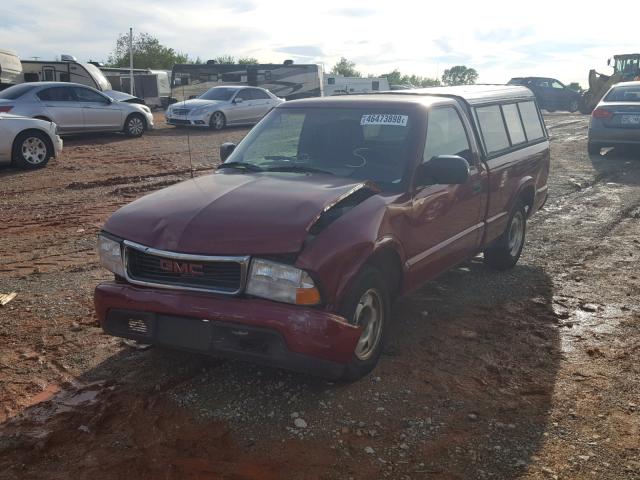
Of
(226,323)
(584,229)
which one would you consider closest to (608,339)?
(226,323)

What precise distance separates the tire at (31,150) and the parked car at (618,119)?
11355mm

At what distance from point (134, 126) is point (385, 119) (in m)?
15.0

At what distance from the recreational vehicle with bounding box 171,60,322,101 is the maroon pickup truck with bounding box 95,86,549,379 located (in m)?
24.4

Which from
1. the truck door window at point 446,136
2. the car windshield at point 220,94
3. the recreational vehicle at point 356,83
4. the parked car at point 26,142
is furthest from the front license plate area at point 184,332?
the recreational vehicle at point 356,83

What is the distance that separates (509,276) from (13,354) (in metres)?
4.44

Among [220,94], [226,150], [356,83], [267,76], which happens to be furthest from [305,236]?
[356,83]

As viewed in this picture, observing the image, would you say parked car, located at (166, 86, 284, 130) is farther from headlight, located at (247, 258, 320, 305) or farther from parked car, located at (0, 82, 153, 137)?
headlight, located at (247, 258, 320, 305)

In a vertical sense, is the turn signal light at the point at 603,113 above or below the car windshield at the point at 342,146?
above

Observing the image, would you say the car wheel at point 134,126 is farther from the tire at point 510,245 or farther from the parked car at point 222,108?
the tire at point 510,245

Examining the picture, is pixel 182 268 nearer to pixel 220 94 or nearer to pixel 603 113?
pixel 603 113

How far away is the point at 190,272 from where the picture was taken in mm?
3760

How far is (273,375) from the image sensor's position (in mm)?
4191

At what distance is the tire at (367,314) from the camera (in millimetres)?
3834

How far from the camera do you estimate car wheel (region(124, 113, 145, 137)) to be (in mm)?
18469
